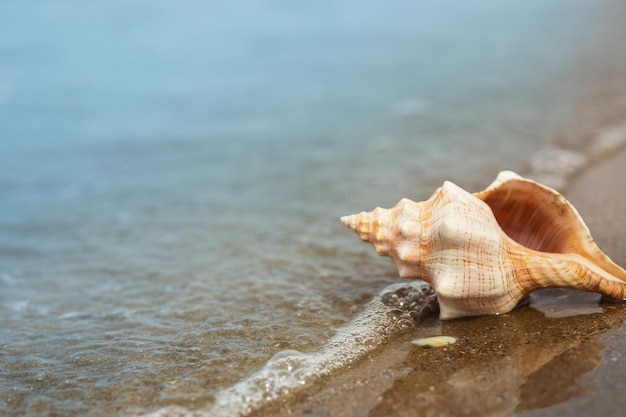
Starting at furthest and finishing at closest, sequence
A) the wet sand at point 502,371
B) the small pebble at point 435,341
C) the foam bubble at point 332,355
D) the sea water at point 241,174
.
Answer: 1. the sea water at point 241,174
2. the small pebble at point 435,341
3. the foam bubble at point 332,355
4. the wet sand at point 502,371

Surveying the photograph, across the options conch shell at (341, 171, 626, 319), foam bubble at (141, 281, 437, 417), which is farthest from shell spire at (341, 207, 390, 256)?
foam bubble at (141, 281, 437, 417)

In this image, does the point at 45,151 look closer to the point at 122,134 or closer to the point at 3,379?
the point at 122,134

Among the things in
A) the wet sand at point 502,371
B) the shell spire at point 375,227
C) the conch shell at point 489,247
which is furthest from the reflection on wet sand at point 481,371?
the shell spire at point 375,227

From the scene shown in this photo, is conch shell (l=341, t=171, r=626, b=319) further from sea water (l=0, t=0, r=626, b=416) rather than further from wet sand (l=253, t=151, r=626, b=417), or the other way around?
sea water (l=0, t=0, r=626, b=416)

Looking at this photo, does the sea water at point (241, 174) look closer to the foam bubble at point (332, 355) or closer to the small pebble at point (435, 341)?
Answer: the foam bubble at point (332, 355)

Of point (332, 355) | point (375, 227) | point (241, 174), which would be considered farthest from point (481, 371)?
point (241, 174)

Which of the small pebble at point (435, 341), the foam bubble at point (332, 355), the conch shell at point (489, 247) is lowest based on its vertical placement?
the foam bubble at point (332, 355)

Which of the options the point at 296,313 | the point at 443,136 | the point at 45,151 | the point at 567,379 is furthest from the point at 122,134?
the point at 567,379

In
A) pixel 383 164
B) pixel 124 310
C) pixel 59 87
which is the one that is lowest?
pixel 124 310
